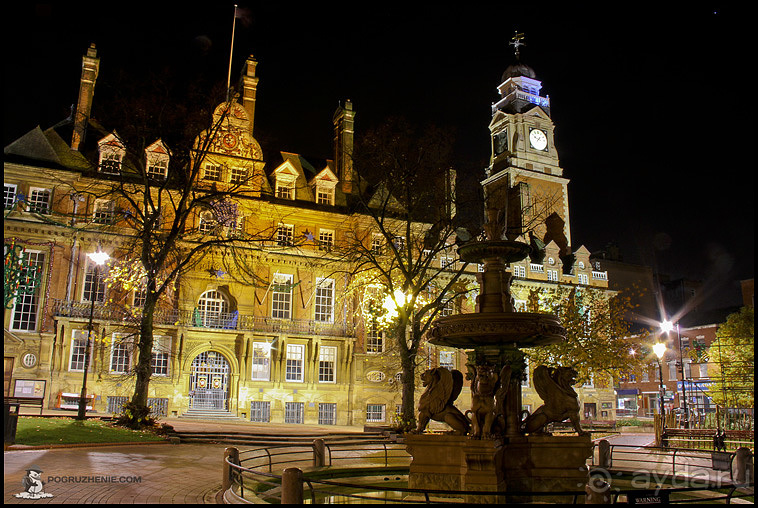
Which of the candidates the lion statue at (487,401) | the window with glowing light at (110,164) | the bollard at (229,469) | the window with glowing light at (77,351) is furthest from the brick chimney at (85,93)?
the lion statue at (487,401)

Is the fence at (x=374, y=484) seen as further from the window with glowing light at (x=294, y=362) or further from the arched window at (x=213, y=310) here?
the arched window at (x=213, y=310)

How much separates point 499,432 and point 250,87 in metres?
34.5

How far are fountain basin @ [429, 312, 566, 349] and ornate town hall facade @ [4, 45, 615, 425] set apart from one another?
17355mm

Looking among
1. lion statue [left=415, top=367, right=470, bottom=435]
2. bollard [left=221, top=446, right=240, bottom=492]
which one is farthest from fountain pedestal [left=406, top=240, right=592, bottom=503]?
bollard [left=221, top=446, right=240, bottom=492]

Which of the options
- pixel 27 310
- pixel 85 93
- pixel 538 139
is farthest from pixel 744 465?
pixel 538 139

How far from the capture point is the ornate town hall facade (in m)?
32.4

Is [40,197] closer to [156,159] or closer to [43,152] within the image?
[43,152]

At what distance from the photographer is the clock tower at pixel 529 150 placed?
60.8 m

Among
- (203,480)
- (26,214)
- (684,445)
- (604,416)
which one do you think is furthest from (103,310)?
(604,416)

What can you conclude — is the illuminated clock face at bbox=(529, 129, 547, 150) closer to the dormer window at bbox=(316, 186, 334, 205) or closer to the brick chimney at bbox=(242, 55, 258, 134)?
the dormer window at bbox=(316, 186, 334, 205)

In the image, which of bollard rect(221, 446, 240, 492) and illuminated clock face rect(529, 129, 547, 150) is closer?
bollard rect(221, 446, 240, 492)

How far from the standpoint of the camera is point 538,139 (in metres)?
63.7

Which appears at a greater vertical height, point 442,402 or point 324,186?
point 324,186

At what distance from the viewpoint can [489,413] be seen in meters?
11.4
